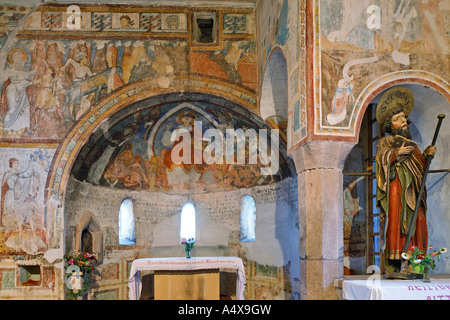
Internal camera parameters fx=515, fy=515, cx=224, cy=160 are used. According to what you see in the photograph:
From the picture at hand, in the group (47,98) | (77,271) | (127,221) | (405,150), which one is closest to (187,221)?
(127,221)

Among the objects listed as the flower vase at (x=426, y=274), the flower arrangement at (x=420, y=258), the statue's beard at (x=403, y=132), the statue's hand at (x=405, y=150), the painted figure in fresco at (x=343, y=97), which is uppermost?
the painted figure in fresco at (x=343, y=97)

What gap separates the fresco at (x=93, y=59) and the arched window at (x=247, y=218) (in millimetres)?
4051

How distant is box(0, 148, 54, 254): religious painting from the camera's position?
13656mm

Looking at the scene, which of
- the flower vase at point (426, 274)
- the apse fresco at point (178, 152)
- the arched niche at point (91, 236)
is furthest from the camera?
the apse fresco at point (178, 152)

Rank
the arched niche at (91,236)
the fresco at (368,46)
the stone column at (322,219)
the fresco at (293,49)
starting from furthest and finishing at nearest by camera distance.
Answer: the arched niche at (91,236), the fresco at (293,49), the fresco at (368,46), the stone column at (322,219)

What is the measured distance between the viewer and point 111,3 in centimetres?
1461

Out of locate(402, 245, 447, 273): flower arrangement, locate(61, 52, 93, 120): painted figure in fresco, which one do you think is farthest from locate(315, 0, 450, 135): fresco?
Answer: locate(61, 52, 93, 120): painted figure in fresco

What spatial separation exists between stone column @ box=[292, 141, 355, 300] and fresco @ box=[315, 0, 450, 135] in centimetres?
46

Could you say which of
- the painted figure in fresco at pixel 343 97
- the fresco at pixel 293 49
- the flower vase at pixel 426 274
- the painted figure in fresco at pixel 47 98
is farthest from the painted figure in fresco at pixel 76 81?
the flower vase at pixel 426 274

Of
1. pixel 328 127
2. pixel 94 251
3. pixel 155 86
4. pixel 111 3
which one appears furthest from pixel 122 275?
pixel 328 127

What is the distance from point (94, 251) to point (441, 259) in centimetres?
961

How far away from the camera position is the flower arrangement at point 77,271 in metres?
13.6

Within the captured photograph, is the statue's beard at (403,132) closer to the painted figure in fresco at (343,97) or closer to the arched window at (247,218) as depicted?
the painted figure in fresco at (343,97)

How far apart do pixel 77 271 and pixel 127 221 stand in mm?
3280
